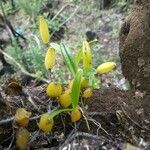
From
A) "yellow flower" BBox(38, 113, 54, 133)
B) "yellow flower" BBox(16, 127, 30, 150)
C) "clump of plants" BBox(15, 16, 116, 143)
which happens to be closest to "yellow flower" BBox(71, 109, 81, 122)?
"clump of plants" BBox(15, 16, 116, 143)

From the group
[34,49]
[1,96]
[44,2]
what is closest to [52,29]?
[44,2]

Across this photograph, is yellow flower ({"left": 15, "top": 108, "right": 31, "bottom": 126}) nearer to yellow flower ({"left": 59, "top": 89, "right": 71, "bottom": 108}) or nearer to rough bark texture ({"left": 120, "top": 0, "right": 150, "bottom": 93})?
yellow flower ({"left": 59, "top": 89, "right": 71, "bottom": 108})

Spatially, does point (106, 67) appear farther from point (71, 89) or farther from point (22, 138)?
point (22, 138)

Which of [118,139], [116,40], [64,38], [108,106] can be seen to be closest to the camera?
[118,139]

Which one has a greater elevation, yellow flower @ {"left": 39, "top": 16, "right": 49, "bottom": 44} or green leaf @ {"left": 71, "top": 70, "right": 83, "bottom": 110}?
yellow flower @ {"left": 39, "top": 16, "right": 49, "bottom": 44}

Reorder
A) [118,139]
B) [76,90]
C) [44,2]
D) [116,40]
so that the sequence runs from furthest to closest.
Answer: [44,2] → [116,40] → [118,139] → [76,90]

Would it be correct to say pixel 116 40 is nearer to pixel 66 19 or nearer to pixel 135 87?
pixel 66 19

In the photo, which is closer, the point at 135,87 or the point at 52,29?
the point at 135,87
